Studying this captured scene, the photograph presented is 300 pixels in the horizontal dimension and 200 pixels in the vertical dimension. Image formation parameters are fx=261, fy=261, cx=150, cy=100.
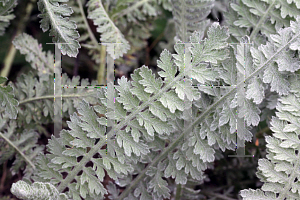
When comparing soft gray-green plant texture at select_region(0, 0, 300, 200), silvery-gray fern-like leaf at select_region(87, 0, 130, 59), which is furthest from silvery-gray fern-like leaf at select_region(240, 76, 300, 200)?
silvery-gray fern-like leaf at select_region(87, 0, 130, 59)

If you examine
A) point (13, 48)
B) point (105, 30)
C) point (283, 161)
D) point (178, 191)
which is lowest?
point (13, 48)

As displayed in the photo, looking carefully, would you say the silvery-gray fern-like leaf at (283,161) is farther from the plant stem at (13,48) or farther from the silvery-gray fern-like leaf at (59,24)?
the plant stem at (13,48)

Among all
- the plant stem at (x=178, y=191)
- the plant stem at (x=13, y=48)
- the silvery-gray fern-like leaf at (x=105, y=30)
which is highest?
the silvery-gray fern-like leaf at (x=105, y=30)

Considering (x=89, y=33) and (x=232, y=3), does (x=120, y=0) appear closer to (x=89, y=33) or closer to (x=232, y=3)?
(x=89, y=33)

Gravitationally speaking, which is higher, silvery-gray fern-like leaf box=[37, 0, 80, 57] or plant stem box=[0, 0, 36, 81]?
silvery-gray fern-like leaf box=[37, 0, 80, 57]

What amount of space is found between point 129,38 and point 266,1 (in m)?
0.73

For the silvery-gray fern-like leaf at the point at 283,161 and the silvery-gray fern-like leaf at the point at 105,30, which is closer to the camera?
the silvery-gray fern-like leaf at the point at 283,161

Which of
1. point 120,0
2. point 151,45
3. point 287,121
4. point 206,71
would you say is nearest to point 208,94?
point 206,71

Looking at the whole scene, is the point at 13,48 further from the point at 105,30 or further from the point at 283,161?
the point at 283,161

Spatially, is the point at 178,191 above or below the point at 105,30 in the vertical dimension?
below

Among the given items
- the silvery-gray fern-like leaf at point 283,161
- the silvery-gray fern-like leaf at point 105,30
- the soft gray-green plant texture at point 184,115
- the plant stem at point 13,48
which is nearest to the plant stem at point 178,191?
the soft gray-green plant texture at point 184,115

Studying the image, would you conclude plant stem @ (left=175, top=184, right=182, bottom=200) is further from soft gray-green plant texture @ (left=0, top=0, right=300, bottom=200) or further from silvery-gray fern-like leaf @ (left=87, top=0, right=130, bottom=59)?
silvery-gray fern-like leaf @ (left=87, top=0, right=130, bottom=59)

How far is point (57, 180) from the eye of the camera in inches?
34.2

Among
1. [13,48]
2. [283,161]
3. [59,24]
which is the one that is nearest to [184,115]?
[283,161]
